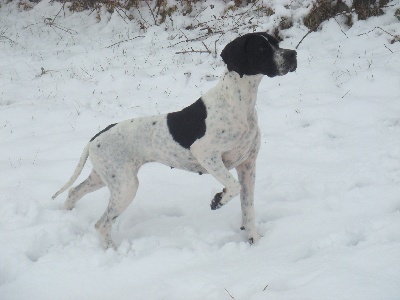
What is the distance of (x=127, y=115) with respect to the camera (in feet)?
19.2

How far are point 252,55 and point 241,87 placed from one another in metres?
0.25

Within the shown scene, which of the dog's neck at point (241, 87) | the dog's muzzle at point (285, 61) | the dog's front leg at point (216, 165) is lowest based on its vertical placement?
the dog's front leg at point (216, 165)

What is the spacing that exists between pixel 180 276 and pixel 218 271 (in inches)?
10.1

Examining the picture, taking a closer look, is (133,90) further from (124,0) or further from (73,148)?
(124,0)

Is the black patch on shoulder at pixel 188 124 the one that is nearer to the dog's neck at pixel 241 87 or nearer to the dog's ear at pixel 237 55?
the dog's neck at pixel 241 87

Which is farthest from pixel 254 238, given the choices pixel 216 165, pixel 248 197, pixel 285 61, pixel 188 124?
pixel 285 61

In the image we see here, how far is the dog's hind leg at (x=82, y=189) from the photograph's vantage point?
389 cm

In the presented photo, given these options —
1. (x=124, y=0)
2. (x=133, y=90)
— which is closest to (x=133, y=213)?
(x=133, y=90)

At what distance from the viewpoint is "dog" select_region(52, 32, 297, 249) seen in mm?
3006

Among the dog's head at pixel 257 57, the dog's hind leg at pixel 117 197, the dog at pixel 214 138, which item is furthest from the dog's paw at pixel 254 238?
the dog's head at pixel 257 57

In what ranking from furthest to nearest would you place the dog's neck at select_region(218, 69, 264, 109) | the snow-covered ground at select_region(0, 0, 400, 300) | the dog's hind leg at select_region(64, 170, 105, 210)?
the dog's hind leg at select_region(64, 170, 105, 210) → the dog's neck at select_region(218, 69, 264, 109) → the snow-covered ground at select_region(0, 0, 400, 300)

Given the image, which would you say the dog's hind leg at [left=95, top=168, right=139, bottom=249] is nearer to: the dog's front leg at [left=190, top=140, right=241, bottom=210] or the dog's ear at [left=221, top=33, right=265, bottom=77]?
the dog's front leg at [left=190, top=140, right=241, bottom=210]

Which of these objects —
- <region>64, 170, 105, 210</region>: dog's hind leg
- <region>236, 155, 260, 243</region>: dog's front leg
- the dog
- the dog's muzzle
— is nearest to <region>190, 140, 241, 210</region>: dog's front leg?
the dog

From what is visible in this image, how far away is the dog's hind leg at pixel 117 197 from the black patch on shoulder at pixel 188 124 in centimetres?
50
